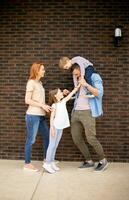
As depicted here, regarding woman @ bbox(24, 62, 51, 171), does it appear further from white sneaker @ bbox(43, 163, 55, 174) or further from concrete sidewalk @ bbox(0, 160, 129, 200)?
concrete sidewalk @ bbox(0, 160, 129, 200)

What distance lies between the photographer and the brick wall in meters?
7.05

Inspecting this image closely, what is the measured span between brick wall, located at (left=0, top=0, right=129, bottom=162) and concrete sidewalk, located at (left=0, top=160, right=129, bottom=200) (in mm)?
504

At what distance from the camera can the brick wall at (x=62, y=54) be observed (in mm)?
7051

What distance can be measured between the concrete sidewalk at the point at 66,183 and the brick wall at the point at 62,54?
0.50 m

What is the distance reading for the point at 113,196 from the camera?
17.1 ft

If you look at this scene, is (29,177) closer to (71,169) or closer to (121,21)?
(71,169)

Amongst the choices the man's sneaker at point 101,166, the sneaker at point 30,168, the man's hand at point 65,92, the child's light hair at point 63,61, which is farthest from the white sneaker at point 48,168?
the child's light hair at point 63,61

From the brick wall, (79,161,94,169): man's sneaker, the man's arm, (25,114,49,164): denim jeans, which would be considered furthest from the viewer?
the brick wall

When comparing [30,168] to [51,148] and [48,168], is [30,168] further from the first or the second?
[51,148]

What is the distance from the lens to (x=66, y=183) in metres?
5.82

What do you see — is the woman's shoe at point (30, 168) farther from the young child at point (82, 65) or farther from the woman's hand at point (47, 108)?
the young child at point (82, 65)

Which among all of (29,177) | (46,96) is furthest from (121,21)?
(29,177)

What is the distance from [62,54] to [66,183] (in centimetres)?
233

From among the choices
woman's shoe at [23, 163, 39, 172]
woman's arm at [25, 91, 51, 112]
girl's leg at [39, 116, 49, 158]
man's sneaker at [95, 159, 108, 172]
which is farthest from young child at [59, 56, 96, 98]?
woman's shoe at [23, 163, 39, 172]
